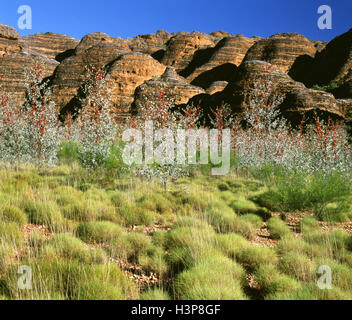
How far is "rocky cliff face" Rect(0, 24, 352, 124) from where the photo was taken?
3036cm

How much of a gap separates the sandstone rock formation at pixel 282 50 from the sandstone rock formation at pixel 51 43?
47733 mm

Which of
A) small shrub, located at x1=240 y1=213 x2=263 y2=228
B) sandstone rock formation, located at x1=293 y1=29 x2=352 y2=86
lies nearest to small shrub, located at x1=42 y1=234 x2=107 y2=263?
small shrub, located at x1=240 y1=213 x2=263 y2=228

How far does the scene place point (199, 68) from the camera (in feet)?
180

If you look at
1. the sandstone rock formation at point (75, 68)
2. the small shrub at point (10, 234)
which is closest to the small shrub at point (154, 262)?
the small shrub at point (10, 234)

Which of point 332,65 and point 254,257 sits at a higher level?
point 332,65

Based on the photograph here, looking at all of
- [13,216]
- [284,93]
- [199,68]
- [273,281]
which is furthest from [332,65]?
[13,216]

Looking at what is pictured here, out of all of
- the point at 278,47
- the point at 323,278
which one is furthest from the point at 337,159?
the point at 278,47

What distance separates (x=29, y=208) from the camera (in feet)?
20.0

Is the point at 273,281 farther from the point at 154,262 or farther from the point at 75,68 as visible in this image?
the point at 75,68

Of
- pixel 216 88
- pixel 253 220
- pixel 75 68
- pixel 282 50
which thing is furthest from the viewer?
pixel 282 50

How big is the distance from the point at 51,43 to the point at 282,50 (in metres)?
57.8

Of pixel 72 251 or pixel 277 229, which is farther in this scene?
pixel 277 229

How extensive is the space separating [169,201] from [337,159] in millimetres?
6661
